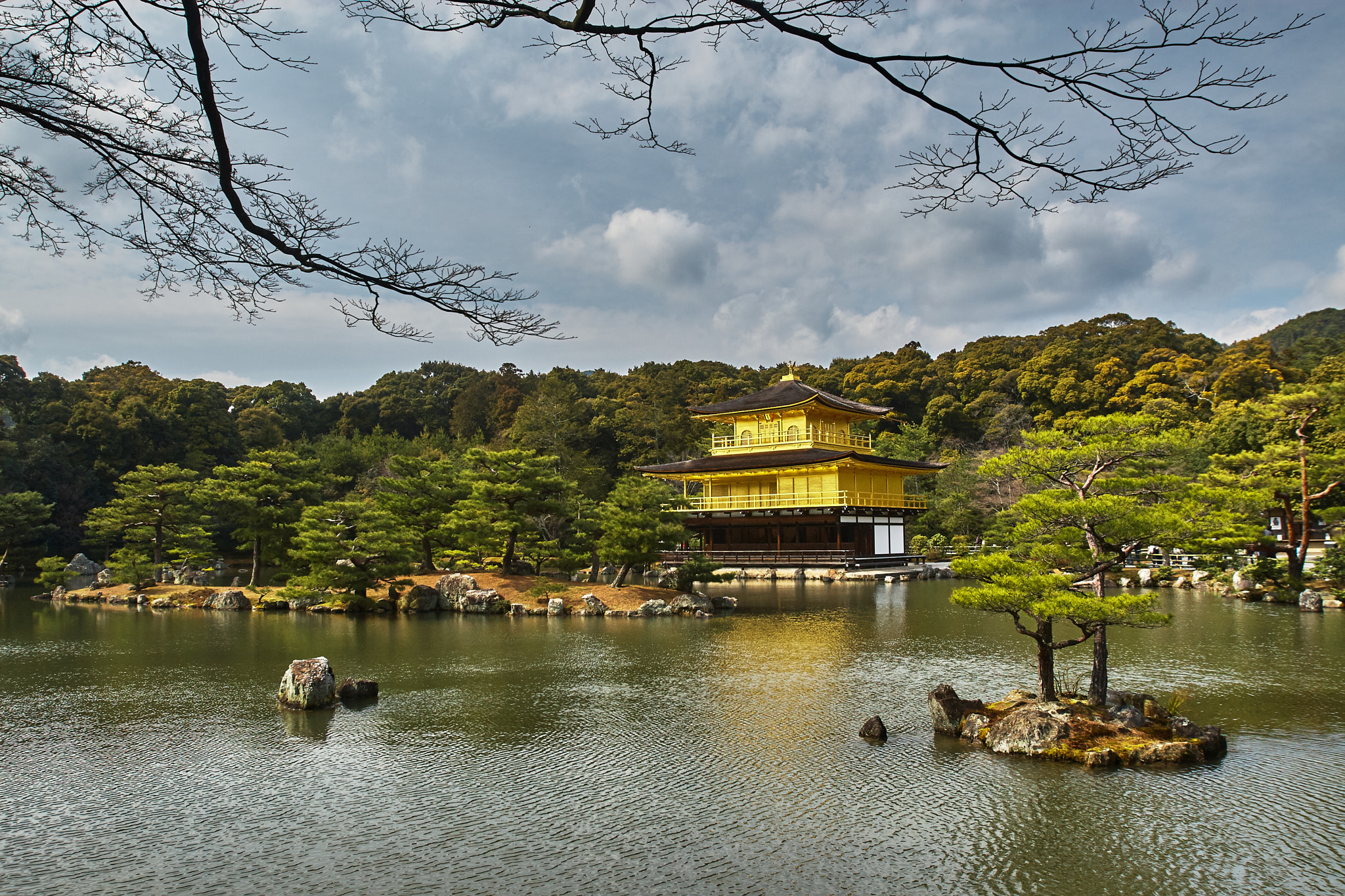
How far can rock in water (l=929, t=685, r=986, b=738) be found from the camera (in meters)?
6.56

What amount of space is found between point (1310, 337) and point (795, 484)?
2905cm

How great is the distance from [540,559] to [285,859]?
15007 millimetres

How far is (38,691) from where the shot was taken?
8.92 m

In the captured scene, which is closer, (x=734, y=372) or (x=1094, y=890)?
(x=1094, y=890)

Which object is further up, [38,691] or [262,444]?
[262,444]

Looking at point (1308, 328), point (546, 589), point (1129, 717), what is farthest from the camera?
point (1308, 328)

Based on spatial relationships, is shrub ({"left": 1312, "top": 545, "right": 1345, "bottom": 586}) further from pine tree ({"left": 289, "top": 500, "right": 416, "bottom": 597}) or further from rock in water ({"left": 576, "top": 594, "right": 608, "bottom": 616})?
pine tree ({"left": 289, "top": 500, "right": 416, "bottom": 597})

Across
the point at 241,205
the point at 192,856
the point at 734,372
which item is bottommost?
the point at 192,856

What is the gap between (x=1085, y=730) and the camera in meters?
6.12

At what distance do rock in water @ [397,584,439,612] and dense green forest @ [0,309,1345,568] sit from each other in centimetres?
408

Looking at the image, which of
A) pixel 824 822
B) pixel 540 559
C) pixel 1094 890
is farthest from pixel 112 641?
pixel 1094 890

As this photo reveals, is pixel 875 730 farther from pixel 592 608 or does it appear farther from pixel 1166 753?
pixel 592 608

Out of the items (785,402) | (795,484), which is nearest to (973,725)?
(795,484)

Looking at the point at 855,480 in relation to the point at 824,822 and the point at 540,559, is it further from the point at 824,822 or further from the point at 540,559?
the point at 824,822
